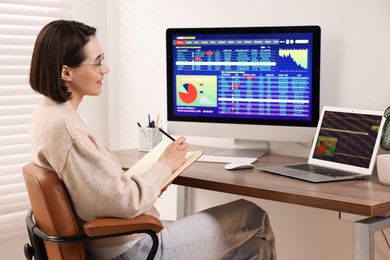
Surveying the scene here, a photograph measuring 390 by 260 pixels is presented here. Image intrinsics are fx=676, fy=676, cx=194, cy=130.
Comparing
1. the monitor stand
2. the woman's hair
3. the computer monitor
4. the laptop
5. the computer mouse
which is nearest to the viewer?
the woman's hair

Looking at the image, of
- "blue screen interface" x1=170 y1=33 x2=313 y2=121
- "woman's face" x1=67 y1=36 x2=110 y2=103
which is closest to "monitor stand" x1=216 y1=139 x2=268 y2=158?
"blue screen interface" x1=170 y1=33 x2=313 y2=121

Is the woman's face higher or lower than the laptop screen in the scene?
higher

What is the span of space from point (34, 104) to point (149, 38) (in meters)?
0.64

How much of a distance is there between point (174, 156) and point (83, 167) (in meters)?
0.40

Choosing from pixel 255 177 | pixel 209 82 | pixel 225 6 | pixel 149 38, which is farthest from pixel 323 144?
pixel 149 38

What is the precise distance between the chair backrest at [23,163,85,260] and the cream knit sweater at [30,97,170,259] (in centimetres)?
3

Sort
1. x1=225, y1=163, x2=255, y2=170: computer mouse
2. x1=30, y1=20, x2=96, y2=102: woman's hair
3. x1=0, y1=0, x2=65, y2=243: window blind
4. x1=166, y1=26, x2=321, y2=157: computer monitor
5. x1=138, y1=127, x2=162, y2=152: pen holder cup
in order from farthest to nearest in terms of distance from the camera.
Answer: x1=0, y1=0, x2=65, y2=243: window blind
x1=138, y1=127, x2=162, y2=152: pen holder cup
x1=166, y1=26, x2=321, y2=157: computer monitor
x1=225, y1=163, x2=255, y2=170: computer mouse
x1=30, y1=20, x2=96, y2=102: woman's hair

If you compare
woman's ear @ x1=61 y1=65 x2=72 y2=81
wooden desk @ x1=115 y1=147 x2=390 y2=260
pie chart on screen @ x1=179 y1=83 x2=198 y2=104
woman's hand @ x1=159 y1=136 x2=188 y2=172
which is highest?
woman's ear @ x1=61 y1=65 x2=72 y2=81

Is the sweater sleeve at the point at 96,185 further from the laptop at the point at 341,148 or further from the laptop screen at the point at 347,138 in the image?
the laptop screen at the point at 347,138

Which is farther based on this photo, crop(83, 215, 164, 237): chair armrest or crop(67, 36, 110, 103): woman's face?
crop(67, 36, 110, 103): woman's face

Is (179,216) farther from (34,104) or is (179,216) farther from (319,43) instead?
(319,43)

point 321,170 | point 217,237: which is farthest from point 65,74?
point 321,170

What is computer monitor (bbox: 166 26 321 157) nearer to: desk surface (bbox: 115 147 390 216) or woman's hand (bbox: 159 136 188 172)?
desk surface (bbox: 115 147 390 216)

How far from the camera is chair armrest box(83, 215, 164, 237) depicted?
6.14ft
